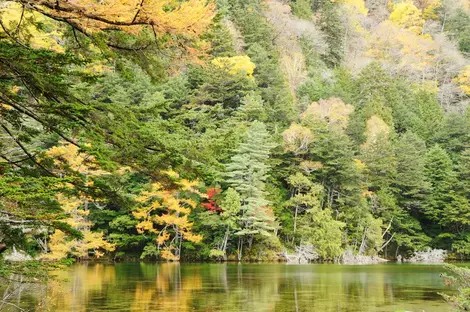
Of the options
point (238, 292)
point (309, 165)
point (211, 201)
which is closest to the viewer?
point (238, 292)

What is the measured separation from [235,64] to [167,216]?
1301cm

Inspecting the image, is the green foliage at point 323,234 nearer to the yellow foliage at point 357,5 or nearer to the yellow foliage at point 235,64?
the yellow foliage at point 235,64

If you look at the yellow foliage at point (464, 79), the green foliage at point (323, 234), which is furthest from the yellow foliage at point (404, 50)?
the green foliage at point (323, 234)

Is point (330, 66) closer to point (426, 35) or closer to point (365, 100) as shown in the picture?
point (365, 100)

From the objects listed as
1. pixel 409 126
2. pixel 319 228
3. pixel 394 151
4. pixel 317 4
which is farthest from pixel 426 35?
pixel 319 228

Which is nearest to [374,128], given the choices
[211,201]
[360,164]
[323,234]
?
[360,164]

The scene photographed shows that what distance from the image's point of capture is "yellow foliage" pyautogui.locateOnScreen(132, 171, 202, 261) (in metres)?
23.3

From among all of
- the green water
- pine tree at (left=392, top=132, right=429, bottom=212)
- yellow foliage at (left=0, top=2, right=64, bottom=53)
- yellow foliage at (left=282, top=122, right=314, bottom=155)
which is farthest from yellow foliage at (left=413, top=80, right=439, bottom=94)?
yellow foliage at (left=0, top=2, right=64, bottom=53)

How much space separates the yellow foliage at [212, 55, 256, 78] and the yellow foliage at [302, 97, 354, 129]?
15.2 ft

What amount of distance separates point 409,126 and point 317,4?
20667 mm

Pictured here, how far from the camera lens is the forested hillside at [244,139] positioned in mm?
5195

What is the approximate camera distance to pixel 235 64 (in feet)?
108

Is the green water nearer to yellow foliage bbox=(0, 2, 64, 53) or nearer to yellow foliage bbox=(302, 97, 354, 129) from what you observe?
yellow foliage bbox=(0, 2, 64, 53)

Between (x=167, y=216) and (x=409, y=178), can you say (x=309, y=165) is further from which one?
(x=167, y=216)
